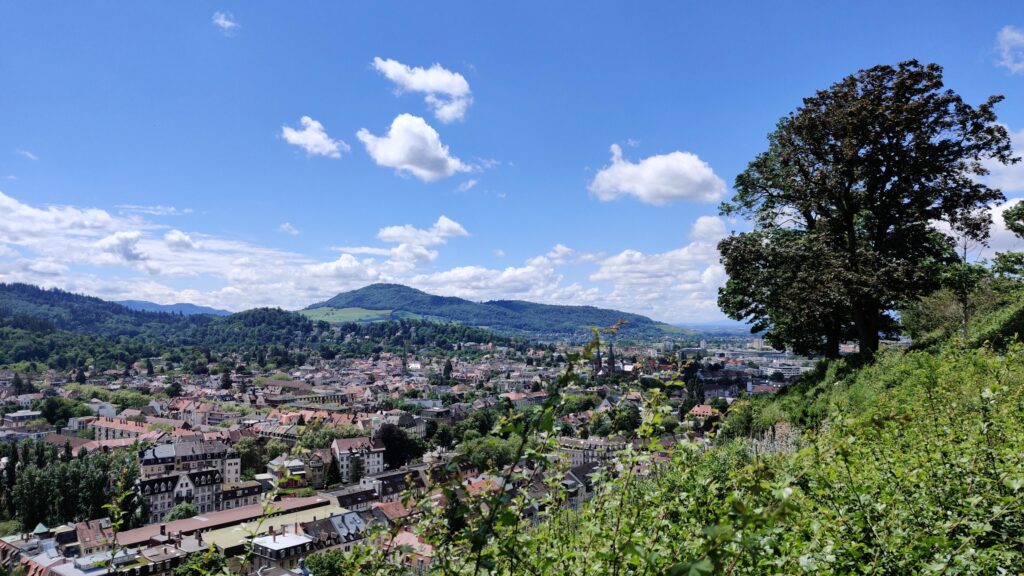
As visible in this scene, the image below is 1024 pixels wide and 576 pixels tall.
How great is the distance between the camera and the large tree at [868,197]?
32.3 ft

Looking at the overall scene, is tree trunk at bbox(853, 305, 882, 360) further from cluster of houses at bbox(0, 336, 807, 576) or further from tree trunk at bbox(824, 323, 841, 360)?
cluster of houses at bbox(0, 336, 807, 576)

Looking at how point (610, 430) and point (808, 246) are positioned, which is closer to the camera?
point (610, 430)

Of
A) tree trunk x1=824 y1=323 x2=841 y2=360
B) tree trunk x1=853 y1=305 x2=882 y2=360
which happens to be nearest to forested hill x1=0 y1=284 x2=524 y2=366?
tree trunk x1=824 y1=323 x2=841 y2=360

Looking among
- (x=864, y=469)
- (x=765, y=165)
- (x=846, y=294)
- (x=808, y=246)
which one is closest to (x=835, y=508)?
(x=864, y=469)

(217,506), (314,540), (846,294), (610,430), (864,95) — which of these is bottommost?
(217,506)

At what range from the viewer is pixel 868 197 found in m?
→ 10.7

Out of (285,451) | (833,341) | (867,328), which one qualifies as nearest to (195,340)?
(285,451)

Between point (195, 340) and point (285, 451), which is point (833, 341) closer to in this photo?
point (285, 451)

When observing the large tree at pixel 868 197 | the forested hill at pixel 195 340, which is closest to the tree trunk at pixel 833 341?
the large tree at pixel 868 197

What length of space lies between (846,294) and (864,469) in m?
7.38

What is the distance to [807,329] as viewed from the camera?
13.1 metres

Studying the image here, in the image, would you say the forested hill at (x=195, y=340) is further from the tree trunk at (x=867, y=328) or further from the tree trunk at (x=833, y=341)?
the tree trunk at (x=867, y=328)

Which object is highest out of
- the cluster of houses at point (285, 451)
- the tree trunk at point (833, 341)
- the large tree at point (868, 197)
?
the large tree at point (868, 197)

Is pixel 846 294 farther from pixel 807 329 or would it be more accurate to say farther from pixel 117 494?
pixel 117 494
